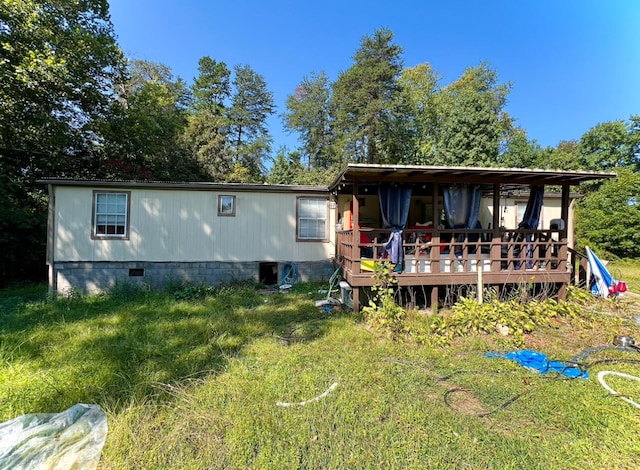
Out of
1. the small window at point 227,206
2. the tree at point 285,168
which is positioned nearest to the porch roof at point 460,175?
the small window at point 227,206

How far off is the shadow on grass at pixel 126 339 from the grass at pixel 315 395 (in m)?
0.02

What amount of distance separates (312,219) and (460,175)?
4.05 meters

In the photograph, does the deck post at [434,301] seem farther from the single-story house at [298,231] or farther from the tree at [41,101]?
the tree at [41,101]

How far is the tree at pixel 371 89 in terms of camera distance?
650 inches

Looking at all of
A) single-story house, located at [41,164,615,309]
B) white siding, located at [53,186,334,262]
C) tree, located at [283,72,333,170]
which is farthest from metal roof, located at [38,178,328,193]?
tree, located at [283,72,333,170]

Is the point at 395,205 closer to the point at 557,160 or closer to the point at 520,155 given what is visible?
the point at 520,155

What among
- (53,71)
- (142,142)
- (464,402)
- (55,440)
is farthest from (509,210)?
(53,71)

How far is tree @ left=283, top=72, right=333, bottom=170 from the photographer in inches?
821

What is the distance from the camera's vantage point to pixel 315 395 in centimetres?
277

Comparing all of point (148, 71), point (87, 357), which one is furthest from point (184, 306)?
point (148, 71)

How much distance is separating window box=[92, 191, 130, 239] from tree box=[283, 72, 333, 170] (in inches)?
586

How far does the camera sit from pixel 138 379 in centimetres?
309

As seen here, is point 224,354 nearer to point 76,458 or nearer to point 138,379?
point 138,379

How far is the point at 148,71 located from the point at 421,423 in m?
26.3
